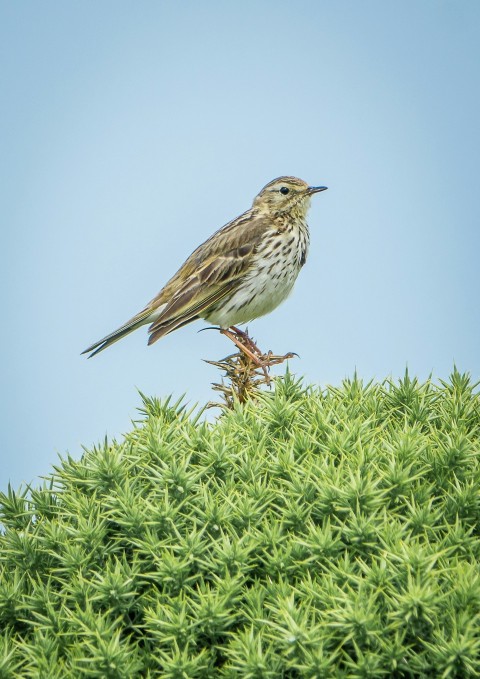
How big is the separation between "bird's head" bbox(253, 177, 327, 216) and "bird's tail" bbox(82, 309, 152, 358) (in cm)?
173

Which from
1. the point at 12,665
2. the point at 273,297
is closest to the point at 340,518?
the point at 12,665

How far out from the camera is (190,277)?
27.3 feet

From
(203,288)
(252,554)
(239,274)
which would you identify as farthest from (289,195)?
(252,554)

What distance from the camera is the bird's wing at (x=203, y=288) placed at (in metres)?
7.84

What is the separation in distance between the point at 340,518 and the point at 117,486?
1026mm

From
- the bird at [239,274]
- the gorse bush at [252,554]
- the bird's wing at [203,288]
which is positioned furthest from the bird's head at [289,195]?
the gorse bush at [252,554]

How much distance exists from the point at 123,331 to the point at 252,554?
487 cm

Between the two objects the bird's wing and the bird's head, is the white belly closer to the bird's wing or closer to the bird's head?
the bird's wing

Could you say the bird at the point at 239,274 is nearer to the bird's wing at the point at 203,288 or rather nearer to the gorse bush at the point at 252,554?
the bird's wing at the point at 203,288

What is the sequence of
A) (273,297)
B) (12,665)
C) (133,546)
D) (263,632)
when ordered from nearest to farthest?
(263,632), (12,665), (133,546), (273,297)

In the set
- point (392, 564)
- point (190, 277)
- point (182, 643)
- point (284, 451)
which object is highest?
point (190, 277)

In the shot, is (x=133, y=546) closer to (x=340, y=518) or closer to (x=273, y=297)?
(x=340, y=518)

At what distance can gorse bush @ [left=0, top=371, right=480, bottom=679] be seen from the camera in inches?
123

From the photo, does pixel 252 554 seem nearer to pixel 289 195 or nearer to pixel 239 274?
pixel 239 274
